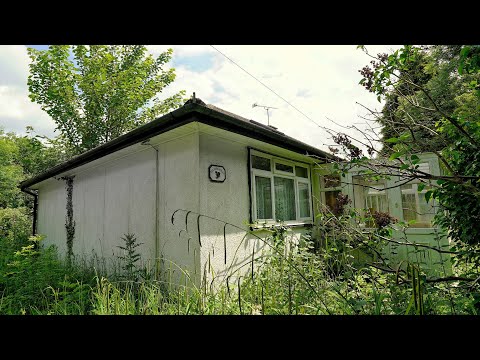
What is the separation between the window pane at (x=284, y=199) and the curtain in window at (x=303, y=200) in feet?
1.51

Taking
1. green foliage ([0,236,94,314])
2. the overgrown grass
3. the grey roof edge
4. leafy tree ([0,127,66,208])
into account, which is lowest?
green foliage ([0,236,94,314])

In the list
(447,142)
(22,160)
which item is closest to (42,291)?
(447,142)

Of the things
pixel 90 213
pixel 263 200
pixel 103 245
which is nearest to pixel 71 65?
pixel 90 213

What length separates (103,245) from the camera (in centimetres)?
688

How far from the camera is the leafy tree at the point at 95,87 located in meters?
14.2

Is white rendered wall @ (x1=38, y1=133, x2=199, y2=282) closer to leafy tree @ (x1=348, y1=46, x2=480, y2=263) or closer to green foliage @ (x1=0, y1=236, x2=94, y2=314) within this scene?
green foliage @ (x1=0, y1=236, x2=94, y2=314)

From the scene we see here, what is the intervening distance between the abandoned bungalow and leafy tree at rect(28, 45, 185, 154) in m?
7.71

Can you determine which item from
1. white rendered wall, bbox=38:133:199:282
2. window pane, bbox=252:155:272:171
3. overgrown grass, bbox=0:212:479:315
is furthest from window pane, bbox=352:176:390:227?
white rendered wall, bbox=38:133:199:282

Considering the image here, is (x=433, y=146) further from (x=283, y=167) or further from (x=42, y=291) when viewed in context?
(x=42, y=291)

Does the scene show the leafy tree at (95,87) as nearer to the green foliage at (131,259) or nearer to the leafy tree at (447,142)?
the green foliage at (131,259)

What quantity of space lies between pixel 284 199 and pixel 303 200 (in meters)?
1.20

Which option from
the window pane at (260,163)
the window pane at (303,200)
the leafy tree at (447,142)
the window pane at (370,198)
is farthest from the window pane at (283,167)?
the leafy tree at (447,142)

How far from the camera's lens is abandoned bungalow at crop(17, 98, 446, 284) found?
179 inches
